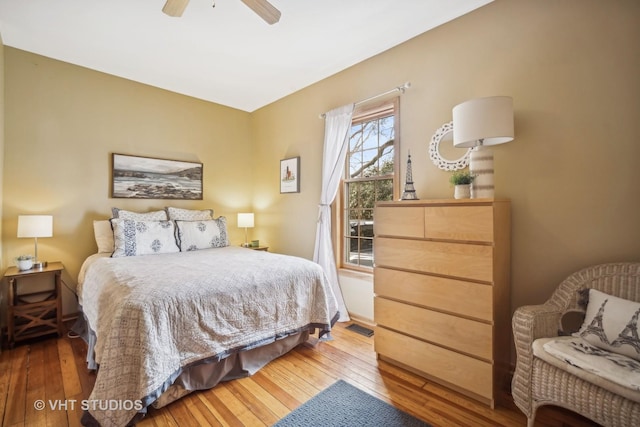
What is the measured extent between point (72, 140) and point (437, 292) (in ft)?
12.5

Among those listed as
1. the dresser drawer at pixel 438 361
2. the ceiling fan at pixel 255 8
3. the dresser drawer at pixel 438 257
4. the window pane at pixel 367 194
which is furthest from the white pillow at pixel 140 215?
the dresser drawer at pixel 438 361

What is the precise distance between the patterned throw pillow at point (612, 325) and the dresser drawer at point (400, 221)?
3.06ft

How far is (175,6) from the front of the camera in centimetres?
182

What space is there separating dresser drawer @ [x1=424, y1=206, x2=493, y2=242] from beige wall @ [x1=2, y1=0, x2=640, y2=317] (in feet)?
1.53

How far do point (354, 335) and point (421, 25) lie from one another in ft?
9.15

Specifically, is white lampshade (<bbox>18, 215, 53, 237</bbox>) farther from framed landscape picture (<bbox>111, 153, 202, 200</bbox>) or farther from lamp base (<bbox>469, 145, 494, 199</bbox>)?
lamp base (<bbox>469, 145, 494, 199</bbox>)

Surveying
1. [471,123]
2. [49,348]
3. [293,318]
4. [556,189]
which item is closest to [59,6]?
[49,348]

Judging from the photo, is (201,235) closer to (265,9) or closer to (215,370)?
(215,370)

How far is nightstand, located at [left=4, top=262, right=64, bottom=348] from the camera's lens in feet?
7.90

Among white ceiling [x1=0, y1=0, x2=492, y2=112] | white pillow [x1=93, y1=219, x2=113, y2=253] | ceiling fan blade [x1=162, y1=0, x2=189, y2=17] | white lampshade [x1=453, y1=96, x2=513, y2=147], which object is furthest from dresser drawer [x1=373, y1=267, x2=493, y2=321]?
white pillow [x1=93, y1=219, x2=113, y2=253]

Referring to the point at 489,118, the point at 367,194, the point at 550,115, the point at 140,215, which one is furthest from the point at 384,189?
the point at 140,215

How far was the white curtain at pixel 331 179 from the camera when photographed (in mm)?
3053

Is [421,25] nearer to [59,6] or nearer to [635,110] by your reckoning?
[635,110]

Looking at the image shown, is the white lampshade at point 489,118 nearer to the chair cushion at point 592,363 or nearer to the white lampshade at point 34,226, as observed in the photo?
the chair cushion at point 592,363
